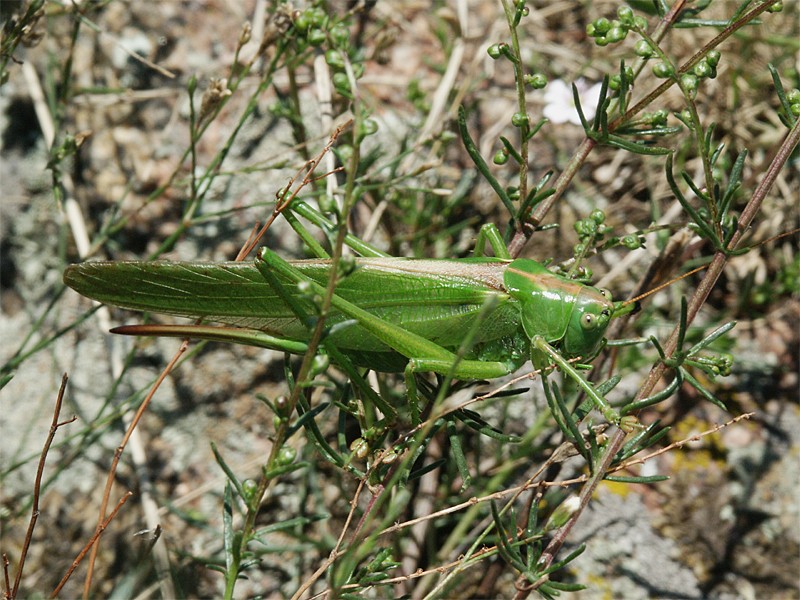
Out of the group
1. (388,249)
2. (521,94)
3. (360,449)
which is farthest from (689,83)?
(388,249)

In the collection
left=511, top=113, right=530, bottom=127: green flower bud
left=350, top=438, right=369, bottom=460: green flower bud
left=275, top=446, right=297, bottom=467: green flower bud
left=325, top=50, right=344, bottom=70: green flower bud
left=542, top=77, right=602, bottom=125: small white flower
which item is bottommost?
left=350, top=438, right=369, bottom=460: green flower bud

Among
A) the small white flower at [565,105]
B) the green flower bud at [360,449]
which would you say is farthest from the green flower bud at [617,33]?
the green flower bud at [360,449]

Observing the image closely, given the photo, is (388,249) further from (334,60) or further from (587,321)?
(334,60)

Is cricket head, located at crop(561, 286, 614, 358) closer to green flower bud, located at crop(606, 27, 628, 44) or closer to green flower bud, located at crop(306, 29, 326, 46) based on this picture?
green flower bud, located at crop(606, 27, 628, 44)

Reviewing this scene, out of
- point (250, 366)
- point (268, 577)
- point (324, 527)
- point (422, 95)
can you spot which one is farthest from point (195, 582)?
→ point (422, 95)

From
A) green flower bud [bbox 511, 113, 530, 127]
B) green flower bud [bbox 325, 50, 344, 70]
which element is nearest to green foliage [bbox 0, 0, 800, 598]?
green flower bud [bbox 511, 113, 530, 127]

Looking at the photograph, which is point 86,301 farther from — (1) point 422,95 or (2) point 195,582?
(1) point 422,95

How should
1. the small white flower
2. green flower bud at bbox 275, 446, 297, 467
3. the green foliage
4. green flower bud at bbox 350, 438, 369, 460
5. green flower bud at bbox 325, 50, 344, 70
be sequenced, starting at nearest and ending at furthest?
green flower bud at bbox 275, 446, 297, 467, green flower bud at bbox 325, 50, 344, 70, green flower bud at bbox 350, 438, 369, 460, the green foliage, the small white flower

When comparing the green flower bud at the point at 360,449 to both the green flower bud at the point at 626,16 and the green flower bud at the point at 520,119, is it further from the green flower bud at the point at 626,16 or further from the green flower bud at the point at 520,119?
the green flower bud at the point at 626,16

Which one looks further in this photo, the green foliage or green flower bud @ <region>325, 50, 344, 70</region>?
the green foliage
